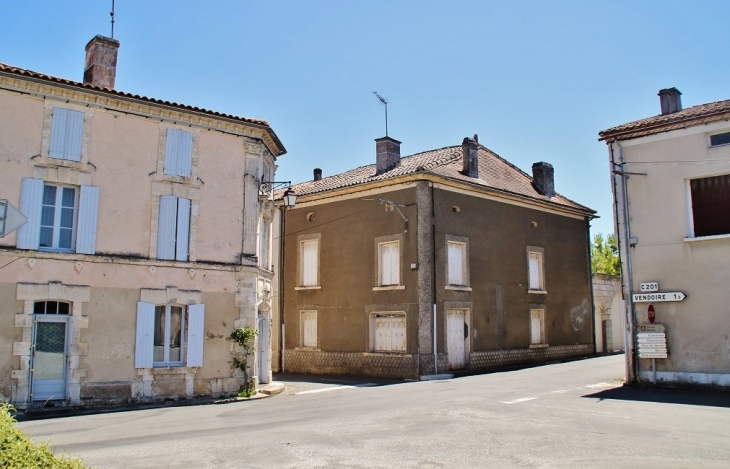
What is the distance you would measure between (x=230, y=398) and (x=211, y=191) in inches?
204

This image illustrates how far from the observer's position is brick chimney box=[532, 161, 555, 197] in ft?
85.8

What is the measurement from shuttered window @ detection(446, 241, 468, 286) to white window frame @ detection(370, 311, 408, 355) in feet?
6.82

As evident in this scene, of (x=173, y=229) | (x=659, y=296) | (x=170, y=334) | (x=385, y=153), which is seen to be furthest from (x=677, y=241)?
(x=170, y=334)

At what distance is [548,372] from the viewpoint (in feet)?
62.2

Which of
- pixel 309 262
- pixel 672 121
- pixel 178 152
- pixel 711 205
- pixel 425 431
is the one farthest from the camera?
pixel 309 262

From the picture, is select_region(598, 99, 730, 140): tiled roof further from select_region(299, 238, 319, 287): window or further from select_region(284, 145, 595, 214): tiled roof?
select_region(299, 238, 319, 287): window

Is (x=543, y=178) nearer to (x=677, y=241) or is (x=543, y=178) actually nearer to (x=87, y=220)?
(x=677, y=241)

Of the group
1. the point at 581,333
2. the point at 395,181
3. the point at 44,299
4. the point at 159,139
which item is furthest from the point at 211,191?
the point at 581,333

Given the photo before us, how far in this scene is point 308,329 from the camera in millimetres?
22625

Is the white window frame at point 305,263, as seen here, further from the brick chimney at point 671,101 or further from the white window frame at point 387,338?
the brick chimney at point 671,101

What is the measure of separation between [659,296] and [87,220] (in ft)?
44.4

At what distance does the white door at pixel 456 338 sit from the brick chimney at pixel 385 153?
19.1 feet

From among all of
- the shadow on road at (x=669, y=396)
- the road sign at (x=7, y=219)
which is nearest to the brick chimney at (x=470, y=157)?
the shadow on road at (x=669, y=396)

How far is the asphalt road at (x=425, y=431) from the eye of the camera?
761cm
